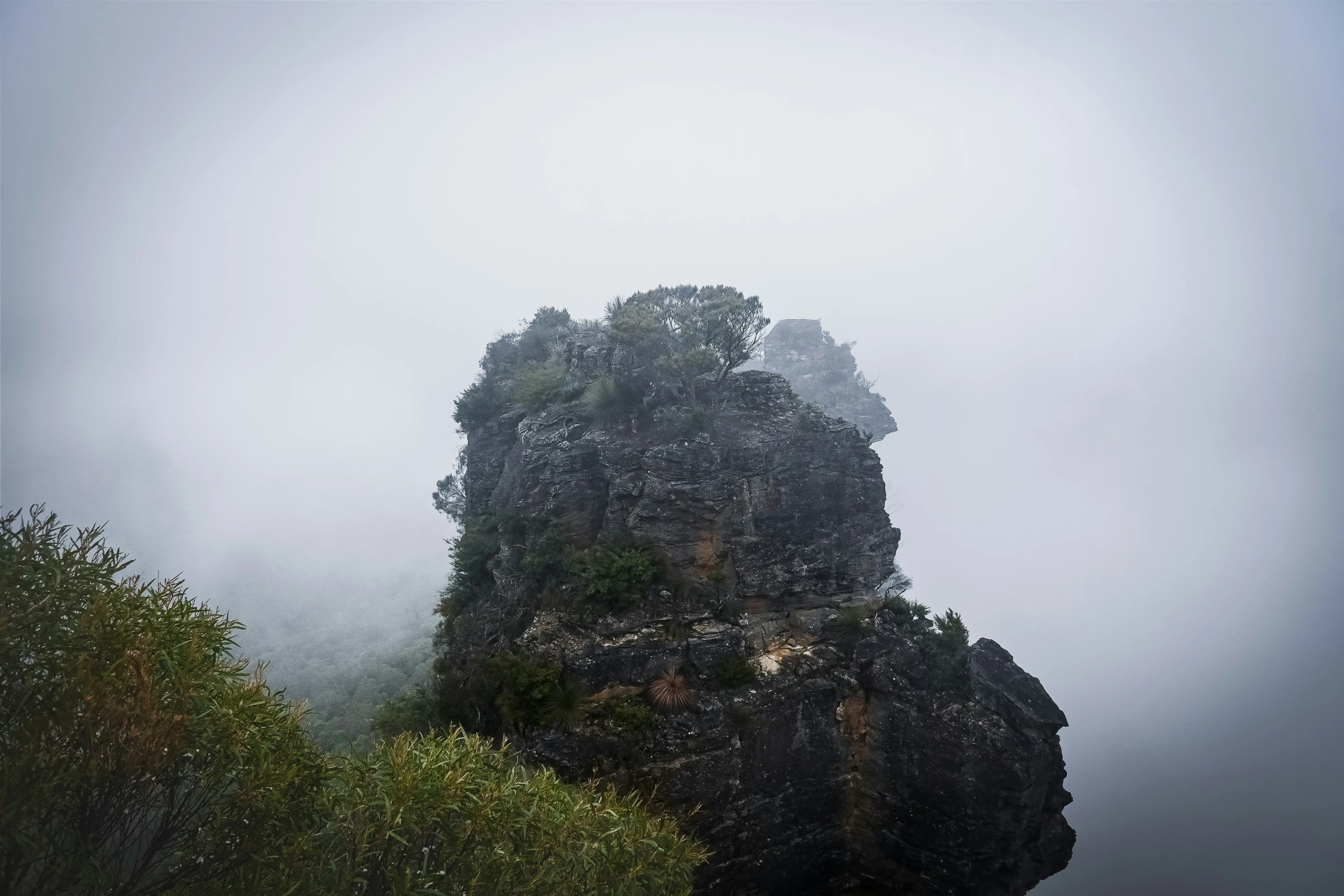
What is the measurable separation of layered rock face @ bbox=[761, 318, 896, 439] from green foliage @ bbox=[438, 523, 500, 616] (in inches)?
1460

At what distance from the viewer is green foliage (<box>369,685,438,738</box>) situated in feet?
52.9

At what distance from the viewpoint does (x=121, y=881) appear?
240 inches

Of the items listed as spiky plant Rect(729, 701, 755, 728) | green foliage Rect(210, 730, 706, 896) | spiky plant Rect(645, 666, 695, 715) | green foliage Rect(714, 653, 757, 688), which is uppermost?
green foliage Rect(714, 653, 757, 688)

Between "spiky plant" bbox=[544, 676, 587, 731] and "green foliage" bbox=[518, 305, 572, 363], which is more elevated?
"green foliage" bbox=[518, 305, 572, 363]

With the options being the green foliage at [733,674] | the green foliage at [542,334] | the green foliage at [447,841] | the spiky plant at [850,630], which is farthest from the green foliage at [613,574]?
the green foliage at [542,334]

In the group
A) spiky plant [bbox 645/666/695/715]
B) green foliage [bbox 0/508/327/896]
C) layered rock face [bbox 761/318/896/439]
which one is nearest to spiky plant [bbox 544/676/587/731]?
spiky plant [bbox 645/666/695/715]

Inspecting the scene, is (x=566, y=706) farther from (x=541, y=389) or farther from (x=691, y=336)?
(x=691, y=336)

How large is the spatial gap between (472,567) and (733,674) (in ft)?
33.7

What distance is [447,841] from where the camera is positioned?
7.14 meters

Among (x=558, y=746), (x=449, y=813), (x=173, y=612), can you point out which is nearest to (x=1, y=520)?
(x=173, y=612)

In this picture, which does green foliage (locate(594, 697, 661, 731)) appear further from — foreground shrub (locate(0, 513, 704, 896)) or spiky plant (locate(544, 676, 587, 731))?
foreground shrub (locate(0, 513, 704, 896))

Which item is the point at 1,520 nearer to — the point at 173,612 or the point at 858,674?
the point at 173,612

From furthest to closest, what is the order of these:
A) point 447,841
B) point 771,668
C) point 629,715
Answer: point 771,668, point 629,715, point 447,841

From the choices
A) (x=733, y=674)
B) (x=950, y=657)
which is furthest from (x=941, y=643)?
(x=733, y=674)
